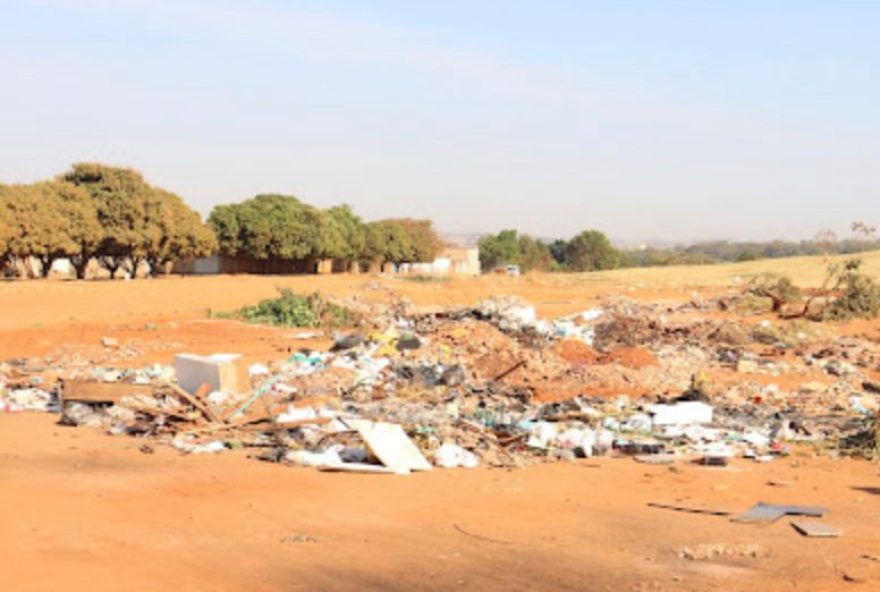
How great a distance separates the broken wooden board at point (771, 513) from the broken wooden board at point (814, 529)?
187 millimetres

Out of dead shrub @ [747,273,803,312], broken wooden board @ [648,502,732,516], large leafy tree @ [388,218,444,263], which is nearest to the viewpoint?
broken wooden board @ [648,502,732,516]

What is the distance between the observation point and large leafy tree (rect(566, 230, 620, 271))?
107688 mm

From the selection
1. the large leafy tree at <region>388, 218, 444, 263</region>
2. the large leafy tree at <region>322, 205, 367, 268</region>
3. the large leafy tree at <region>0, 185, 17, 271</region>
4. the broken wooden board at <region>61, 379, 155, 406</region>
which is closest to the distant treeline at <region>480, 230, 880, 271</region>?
the large leafy tree at <region>388, 218, 444, 263</region>

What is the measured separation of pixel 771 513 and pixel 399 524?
295 cm

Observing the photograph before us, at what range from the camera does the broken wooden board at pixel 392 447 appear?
32.9 ft

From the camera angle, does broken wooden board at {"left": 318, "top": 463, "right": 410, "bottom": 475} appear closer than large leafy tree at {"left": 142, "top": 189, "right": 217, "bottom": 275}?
Yes

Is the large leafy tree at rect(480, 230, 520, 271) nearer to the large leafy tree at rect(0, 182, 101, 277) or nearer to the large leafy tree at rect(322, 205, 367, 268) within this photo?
the large leafy tree at rect(322, 205, 367, 268)

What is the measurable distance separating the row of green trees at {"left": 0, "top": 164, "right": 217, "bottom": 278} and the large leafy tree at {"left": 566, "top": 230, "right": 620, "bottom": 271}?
57.0 meters

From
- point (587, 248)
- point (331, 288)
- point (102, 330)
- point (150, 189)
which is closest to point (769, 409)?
point (102, 330)

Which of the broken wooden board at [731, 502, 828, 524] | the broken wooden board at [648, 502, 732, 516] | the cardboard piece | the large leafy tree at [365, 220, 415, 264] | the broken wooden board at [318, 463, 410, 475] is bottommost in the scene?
the broken wooden board at [648, 502, 732, 516]

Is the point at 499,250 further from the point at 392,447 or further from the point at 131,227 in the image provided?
the point at 392,447

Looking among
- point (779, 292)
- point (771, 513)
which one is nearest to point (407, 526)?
point (771, 513)

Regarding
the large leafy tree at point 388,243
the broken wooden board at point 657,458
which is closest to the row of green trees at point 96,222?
the large leafy tree at point 388,243

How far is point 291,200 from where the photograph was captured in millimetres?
68812
